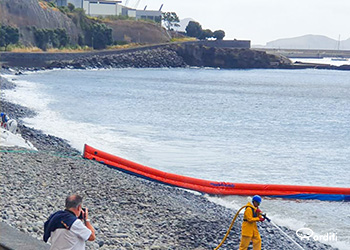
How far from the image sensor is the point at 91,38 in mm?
109938

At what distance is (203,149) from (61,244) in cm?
2069

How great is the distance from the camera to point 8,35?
8669 cm

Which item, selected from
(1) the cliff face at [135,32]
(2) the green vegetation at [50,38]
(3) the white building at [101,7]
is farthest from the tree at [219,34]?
(2) the green vegetation at [50,38]

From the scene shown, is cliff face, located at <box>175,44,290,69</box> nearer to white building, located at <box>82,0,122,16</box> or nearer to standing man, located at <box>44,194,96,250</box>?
white building, located at <box>82,0,122,16</box>

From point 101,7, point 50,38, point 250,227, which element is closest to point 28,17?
point 50,38

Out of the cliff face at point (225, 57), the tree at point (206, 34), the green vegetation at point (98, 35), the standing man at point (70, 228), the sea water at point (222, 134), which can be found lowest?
the sea water at point (222, 134)

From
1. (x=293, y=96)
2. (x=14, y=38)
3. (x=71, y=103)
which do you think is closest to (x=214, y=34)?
(x=14, y=38)

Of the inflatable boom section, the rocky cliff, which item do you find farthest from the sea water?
the rocky cliff

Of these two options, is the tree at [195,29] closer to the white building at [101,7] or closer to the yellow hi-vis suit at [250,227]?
the white building at [101,7]

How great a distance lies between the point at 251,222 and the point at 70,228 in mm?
3751

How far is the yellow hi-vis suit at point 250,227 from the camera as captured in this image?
8.64 metres

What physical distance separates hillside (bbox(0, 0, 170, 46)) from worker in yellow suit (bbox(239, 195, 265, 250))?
281ft

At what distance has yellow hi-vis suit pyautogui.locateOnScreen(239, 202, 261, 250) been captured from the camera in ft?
28.3

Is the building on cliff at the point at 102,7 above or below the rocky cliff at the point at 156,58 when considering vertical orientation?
above
